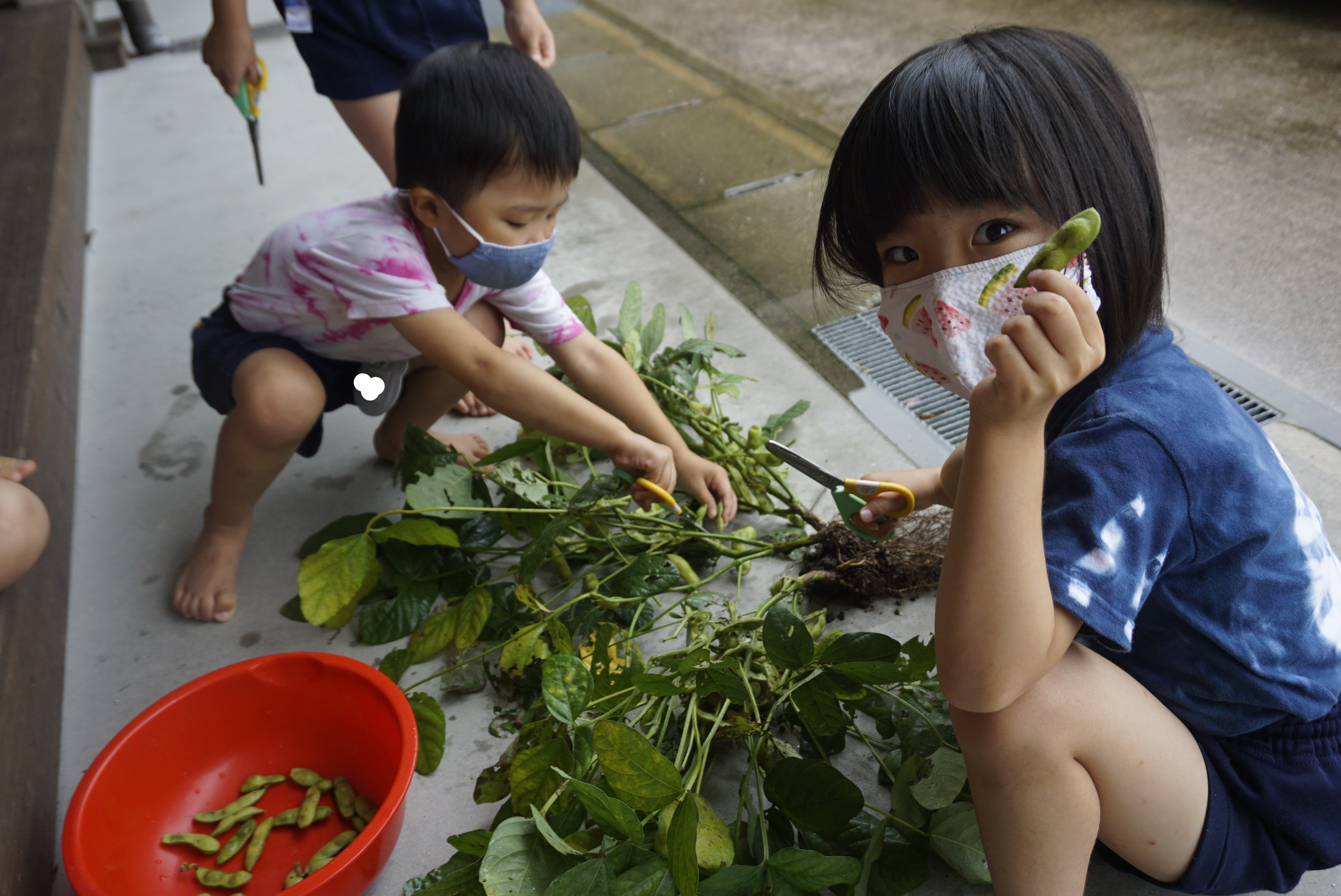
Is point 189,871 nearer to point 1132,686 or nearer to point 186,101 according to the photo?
point 1132,686

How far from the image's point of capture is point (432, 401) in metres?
1.54

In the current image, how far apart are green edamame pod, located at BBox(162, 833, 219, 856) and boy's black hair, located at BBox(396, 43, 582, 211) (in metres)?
0.83

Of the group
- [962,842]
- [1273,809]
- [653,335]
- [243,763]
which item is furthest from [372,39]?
[1273,809]

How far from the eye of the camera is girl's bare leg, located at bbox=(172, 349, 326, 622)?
1324mm

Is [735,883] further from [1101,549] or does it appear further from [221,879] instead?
[221,879]

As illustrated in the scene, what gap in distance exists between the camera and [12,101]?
2.75 m

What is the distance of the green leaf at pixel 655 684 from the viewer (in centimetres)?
96

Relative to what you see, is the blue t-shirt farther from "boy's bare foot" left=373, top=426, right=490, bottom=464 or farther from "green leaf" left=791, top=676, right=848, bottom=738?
"boy's bare foot" left=373, top=426, right=490, bottom=464

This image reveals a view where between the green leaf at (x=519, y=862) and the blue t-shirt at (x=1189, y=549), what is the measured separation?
0.52 m

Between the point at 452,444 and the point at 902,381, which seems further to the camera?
the point at 902,381

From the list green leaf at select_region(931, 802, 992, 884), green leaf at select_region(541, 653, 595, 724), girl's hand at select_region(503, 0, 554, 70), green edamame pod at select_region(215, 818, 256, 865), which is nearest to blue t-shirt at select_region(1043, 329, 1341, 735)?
green leaf at select_region(931, 802, 992, 884)

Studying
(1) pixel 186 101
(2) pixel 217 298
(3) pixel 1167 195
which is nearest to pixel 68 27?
(1) pixel 186 101

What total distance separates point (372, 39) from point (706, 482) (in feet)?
3.31

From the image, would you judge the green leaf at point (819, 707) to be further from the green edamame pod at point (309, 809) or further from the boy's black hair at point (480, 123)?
the boy's black hair at point (480, 123)
